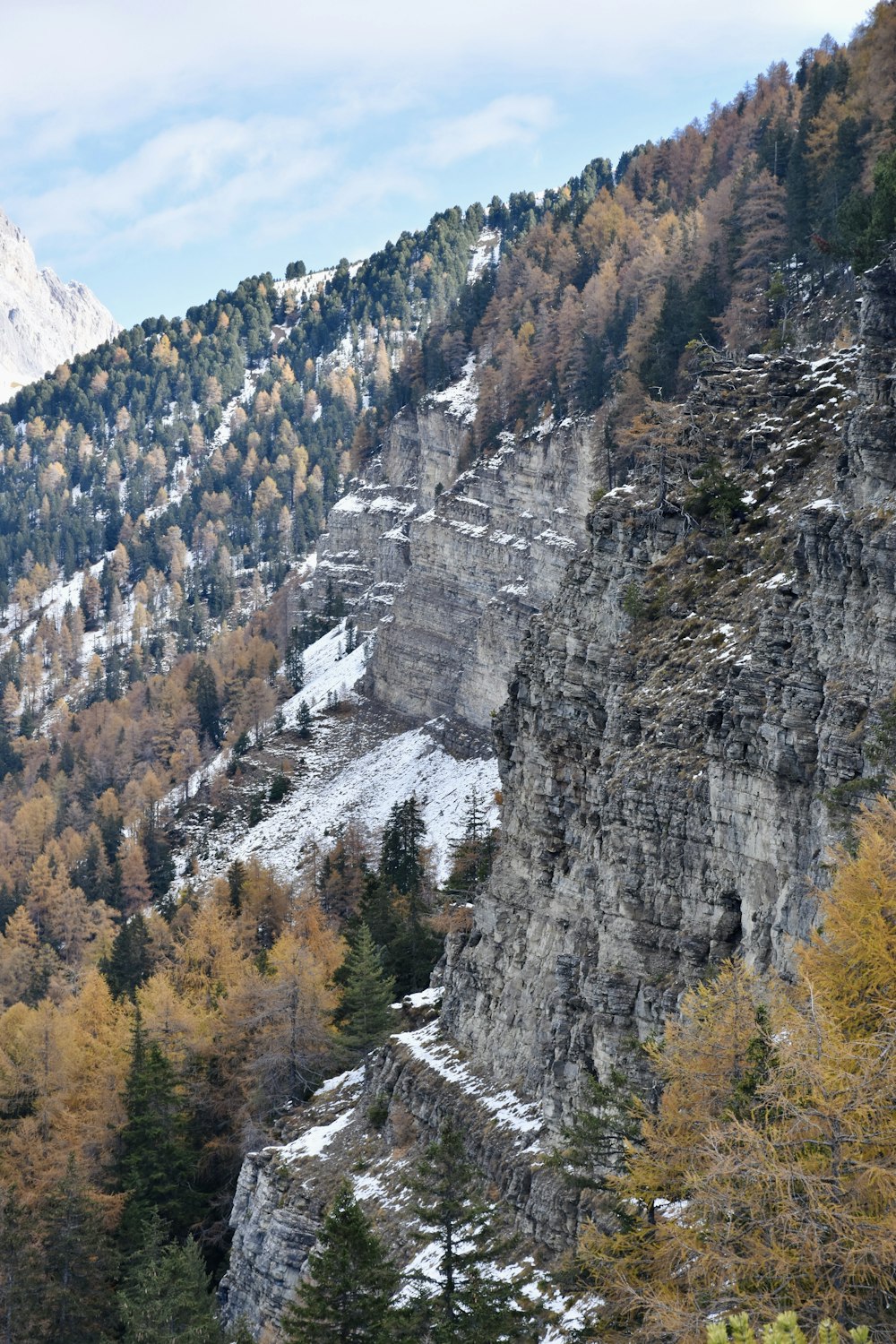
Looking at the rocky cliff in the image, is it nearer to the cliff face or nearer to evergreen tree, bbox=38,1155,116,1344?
evergreen tree, bbox=38,1155,116,1344

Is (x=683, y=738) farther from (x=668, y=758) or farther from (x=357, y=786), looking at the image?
(x=357, y=786)

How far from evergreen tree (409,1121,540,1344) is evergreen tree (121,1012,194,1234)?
19.4m

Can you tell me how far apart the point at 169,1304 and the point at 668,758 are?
62.0 ft

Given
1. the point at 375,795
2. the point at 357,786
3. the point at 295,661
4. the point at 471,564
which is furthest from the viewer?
the point at 295,661

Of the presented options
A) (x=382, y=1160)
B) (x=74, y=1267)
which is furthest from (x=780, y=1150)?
(x=74, y=1267)

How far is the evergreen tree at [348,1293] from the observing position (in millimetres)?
28109

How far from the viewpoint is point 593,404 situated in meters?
92.6

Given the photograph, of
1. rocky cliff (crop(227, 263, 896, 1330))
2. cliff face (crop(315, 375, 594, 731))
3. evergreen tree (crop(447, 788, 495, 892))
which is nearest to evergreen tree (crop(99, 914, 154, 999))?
evergreen tree (crop(447, 788, 495, 892))

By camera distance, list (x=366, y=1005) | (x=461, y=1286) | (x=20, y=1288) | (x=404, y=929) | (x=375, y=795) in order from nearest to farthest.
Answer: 1. (x=461, y=1286)
2. (x=20, y=1288)
3. (x=366, y=1005)
4. (x=404, y=929)
5. (x=375, y=795)

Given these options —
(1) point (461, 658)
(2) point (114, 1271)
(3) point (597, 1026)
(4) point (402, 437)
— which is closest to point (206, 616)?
(4) point (402, 437)

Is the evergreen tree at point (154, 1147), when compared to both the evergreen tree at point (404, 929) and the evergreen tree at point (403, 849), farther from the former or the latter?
the evergreen tree at point (403, 849)

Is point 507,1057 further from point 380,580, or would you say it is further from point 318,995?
point 380,580

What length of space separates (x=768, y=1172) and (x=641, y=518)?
26.0 m

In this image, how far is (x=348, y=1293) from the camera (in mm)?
28672
